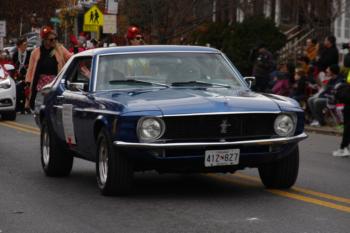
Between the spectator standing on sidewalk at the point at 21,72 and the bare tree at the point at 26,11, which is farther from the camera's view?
the bare tree at the point at 26,11

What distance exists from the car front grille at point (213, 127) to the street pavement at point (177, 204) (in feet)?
2.00

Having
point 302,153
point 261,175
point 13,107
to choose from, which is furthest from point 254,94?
point 13,107

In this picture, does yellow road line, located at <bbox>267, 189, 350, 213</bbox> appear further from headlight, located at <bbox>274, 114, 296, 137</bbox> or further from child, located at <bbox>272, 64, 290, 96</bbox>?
child, located at <bbox>272, 64, 290, 96</bbox>

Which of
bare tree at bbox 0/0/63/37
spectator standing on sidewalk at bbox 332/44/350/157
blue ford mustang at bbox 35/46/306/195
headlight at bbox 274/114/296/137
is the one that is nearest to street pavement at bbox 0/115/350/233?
blue ford mustang at bbox 35/46/306/195

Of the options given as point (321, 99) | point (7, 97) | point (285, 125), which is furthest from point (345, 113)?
point (7, 97)

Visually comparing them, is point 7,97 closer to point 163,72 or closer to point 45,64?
point 45,64

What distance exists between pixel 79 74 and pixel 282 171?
2857 mm

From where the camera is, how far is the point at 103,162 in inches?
388

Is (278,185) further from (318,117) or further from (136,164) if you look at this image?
(318,117)

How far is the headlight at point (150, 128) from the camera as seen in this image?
920 cm

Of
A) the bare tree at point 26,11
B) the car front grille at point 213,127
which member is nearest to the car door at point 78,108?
the car front grille at point 213,127

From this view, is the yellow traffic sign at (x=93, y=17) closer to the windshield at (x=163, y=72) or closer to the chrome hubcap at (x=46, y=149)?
the chrome hubcap at (x=46, y=149)

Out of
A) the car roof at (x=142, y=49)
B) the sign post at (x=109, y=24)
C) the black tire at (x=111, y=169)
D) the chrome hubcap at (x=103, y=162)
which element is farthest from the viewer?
the sign post at (x=109, y=24)

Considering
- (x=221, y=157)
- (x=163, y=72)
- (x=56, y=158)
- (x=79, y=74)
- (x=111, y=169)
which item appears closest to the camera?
(x=221, y=157)
